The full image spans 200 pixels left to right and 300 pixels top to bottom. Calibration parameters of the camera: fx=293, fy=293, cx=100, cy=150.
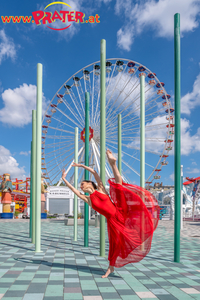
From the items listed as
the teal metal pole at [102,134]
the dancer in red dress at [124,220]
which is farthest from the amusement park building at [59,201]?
the dancer in red dress at [124,220]

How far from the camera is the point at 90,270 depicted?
16.0ft

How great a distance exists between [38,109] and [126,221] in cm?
366

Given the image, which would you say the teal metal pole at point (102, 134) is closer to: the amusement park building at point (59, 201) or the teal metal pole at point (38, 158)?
the teal metal pole at point (38, 158)

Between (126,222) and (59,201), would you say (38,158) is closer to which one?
(126,222)

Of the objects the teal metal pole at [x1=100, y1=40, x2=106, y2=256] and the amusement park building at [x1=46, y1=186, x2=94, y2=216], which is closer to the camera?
the teal metal pole at [x1=100, y1=40, x2=106, y2=256]

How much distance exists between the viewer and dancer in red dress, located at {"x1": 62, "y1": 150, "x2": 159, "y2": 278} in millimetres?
4336

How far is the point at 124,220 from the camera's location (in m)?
4.45

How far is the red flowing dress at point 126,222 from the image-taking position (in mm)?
4336

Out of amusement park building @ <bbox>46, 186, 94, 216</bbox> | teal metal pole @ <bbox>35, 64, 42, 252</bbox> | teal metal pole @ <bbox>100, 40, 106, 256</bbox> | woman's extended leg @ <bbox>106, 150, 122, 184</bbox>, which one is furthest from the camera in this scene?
amusement park building @ <bbox>46, 186, 94, 216</bbox>

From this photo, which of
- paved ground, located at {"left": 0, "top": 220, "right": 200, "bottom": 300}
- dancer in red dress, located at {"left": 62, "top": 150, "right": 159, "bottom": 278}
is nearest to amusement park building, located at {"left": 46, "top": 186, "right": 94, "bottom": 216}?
paved ground, located at {"left": 0, "top": 220, "right": 200, "bottom": 300}

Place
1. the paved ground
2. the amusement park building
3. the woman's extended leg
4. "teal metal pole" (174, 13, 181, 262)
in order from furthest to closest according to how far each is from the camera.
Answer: the amusement park building
"teal metal pole" (174, 13, 181, 262)
the woman's extended leg
the paved ground

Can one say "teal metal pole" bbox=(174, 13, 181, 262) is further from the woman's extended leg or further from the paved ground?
the woman's extended leg

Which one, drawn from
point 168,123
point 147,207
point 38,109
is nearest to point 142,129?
point 38,109

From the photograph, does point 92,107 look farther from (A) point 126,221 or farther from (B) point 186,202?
(A) point 126,221
